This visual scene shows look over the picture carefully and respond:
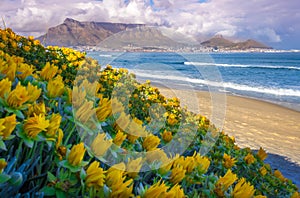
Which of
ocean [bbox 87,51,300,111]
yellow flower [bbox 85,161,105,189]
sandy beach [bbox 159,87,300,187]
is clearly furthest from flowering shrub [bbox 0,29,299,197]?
sandy beach [bbox 159,87,300,187]

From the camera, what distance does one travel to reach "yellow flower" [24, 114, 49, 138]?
35.1 inches

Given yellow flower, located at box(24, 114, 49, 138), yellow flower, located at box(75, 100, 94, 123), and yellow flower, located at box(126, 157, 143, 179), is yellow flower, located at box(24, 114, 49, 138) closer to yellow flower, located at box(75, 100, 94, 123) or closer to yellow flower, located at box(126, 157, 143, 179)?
yellow flower, located at box(75, 100, 94, 123)

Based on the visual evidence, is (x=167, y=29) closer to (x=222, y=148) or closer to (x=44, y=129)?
(x=222, y=148)

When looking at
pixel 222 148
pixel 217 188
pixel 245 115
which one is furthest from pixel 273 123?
pixel 217 188

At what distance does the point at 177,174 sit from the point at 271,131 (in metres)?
8.67

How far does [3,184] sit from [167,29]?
2.53m

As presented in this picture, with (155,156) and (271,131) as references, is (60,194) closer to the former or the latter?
(155,156)

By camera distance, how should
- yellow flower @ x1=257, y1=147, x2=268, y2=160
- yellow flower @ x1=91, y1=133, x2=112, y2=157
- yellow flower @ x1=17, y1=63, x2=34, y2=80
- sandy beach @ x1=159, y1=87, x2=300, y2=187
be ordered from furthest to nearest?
sandy beach @ x1=159, y1=87, x2=300, y2=187 < yellow flower @ x1=257, y1=147, x2=268, y2=160 < yellow flower @ x1=17, y1=63, x2=34, y2=80 < yellow flower @ x1=91, y1=133, x2=112, y2=157

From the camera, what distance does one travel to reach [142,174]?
49.5 inches

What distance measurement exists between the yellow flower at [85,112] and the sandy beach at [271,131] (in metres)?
5.42

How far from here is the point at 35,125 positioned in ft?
2.94

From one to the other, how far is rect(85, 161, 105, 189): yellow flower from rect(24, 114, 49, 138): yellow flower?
0.62 ft

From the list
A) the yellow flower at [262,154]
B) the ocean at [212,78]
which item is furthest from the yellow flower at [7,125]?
the yellow flower at [262,154]

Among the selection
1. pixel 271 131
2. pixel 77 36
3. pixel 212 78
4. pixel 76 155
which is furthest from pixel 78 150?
pixel 77 36
